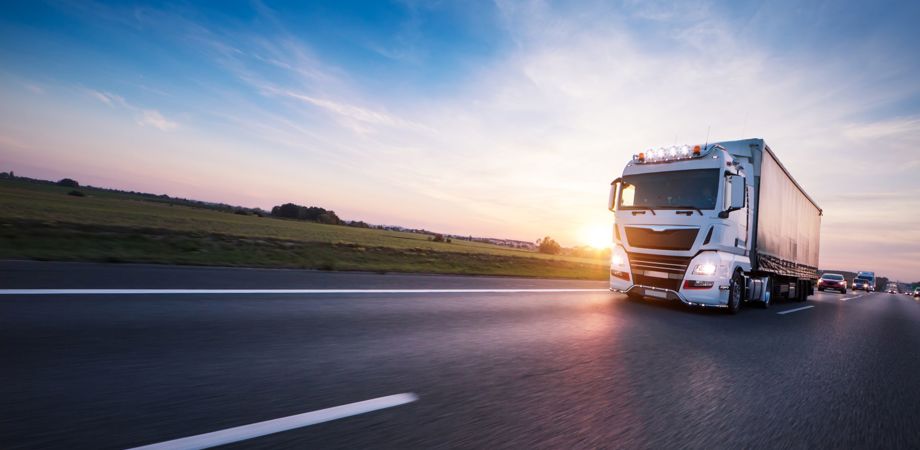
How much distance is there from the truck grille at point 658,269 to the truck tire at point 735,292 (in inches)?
50.0

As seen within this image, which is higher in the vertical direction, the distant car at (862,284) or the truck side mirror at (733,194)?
the truck side mirror at (733,194)

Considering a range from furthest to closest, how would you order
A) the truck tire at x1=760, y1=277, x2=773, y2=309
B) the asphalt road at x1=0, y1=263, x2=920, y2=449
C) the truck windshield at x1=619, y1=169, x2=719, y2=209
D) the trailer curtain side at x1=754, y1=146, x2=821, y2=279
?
the truck tire at x1=760, y1=277, x2=773, y2=309, the trailer curtain side at x1=754, y1=146, x2=821, y2=279, the truck windshield at x1=619, y1=169, x2=719, y2=209, the asphalt road at x1=0, y1=263, x2=920, y2=449

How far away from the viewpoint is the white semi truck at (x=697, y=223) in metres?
8.66

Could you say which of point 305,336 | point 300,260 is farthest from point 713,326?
point 300,260

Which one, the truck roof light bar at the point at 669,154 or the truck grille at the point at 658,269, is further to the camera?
the truck roof light bar at the point at 669,154

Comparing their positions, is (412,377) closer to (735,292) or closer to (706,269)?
(706,269)

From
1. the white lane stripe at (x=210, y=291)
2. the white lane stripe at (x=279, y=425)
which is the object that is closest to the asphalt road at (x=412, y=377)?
the white lane stripe at (x=279, y=425)

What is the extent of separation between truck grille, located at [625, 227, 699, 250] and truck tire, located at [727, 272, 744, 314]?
58.5 inches

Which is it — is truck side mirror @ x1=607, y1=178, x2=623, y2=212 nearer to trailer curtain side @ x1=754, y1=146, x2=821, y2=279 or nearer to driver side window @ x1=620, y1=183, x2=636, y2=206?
driver side window @ x1=620, y1=183, x2=636, y2=206

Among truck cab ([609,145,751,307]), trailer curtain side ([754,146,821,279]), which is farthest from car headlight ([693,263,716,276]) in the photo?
trailer curtain side ([754,146,821,279])

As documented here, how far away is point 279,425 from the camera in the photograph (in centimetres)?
212

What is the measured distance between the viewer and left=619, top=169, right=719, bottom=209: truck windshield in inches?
348

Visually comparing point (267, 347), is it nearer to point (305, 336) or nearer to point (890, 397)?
point (305, 336)

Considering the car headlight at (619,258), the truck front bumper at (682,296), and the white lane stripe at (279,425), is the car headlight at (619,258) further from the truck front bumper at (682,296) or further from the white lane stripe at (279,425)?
the white lane stripe at (279,425)
